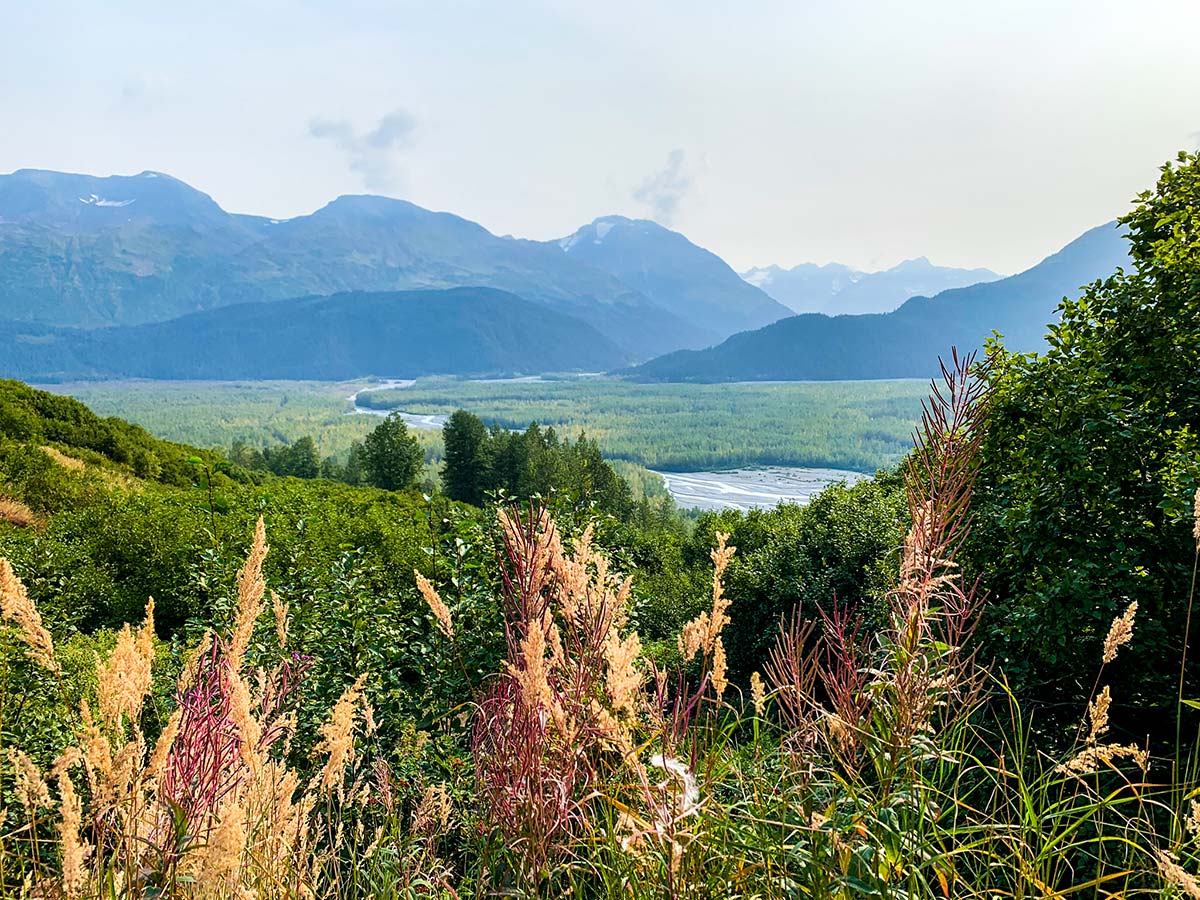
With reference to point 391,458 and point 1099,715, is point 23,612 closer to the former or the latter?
point 1099,715

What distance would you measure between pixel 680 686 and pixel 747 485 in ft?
296

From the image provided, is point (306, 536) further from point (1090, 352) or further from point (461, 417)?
point (461, 417)

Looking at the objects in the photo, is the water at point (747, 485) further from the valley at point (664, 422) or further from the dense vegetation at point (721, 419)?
the dense vegetation at point (721, 419)

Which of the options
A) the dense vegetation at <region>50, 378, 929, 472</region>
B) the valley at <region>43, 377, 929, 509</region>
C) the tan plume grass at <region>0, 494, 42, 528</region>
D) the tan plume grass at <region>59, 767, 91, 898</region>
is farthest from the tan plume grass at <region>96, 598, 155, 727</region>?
the dense vegetation at <region>50, 378, 929, 472</region>

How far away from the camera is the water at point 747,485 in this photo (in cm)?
7412

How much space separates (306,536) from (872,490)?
32.8ft

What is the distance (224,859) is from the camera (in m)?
1.23

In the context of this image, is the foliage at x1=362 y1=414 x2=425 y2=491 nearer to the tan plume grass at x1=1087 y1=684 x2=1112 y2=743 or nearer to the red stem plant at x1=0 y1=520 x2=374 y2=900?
the red stem plant at x1=0 y1=520 x2=374 y2=900

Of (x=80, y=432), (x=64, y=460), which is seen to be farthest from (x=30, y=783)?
(x=80, y=432)

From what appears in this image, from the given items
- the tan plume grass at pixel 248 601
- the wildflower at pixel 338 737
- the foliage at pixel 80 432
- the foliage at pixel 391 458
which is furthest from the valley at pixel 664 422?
the tan plume grass at pixel 248 601

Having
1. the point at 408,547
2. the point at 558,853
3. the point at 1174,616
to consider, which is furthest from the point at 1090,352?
the point at 408,547

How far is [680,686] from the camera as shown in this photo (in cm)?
169

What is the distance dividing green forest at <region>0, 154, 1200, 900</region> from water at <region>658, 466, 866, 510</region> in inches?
2380

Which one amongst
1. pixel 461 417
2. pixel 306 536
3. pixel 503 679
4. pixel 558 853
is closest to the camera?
pixel 558 853
